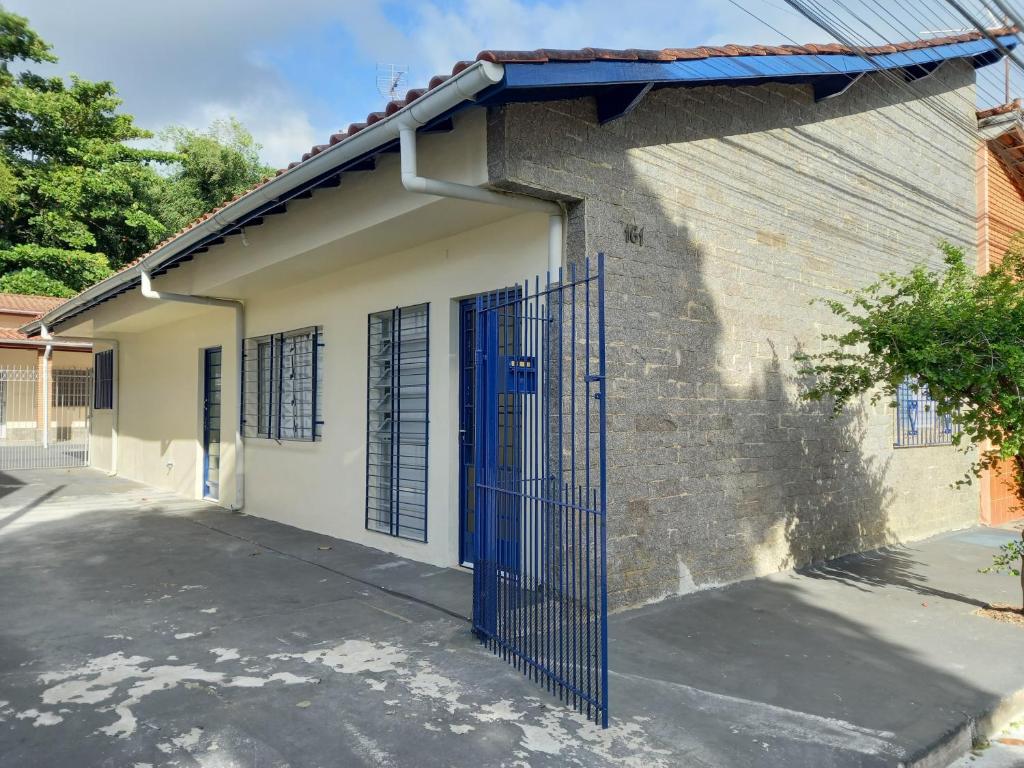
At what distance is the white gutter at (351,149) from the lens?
3.88 m

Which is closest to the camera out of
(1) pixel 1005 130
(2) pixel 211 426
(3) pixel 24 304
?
(1) pixel 1005 130

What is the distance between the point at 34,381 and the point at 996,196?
22.4 m

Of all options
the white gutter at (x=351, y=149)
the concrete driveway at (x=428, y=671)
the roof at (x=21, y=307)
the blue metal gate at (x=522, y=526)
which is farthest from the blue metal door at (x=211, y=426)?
the roof at (x=21, y=307)

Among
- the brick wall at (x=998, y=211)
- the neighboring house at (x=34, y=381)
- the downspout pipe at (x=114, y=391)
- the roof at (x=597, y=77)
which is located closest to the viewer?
the roof at (x=597, y=77)

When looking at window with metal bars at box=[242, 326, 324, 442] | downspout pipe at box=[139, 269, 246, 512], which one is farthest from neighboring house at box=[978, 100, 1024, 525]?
downspout pipe at box=[139, 269, 246, 512]

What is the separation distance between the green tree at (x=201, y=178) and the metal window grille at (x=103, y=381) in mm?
11745

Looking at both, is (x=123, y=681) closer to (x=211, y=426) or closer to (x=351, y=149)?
(x=351, y=149)

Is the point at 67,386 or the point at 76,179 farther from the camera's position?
the point at 76,179

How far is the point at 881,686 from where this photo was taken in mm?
3943

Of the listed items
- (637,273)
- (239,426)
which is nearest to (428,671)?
(637,273)

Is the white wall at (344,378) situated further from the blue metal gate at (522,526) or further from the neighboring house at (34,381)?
the neighboring house at (34,381)

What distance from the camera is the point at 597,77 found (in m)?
4.38

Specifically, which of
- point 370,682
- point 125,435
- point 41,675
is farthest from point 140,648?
point 125,435

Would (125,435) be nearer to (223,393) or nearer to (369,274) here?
(223,393)
